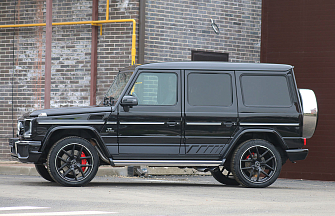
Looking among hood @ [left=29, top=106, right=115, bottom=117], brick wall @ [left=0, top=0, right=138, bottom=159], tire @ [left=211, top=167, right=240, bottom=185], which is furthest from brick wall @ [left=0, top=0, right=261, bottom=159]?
hood @ [left=29, top=106, right=115, bottom=117]

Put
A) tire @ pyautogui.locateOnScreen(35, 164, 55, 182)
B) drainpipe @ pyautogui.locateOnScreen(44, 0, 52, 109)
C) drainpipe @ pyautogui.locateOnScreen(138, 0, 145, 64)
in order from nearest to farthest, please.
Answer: tire @ pyautogui.locateOnScreen(35, 164, 55, 182), drainpipe @ pyautogui.locateOnScreen(44, 0, 52, 109), drainpipe @ pyautogui.locateOnScreen(138, 0, 145, 64)

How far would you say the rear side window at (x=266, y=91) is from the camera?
990 cm

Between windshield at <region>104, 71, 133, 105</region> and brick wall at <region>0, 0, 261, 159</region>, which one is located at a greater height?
brick wall at <region>0, 0, 261, 159</region>

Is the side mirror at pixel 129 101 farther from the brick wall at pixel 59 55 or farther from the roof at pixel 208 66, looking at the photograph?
the brick wall at pixel 59 55

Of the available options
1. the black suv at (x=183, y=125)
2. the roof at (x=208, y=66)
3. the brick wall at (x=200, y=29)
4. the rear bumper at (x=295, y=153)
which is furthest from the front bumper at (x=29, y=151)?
the brick wall at (x=200, y=29)

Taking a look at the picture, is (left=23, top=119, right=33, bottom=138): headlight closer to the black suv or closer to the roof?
the black suv

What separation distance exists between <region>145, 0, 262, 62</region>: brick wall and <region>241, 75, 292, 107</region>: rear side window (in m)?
4.49

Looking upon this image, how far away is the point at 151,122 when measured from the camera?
952cm

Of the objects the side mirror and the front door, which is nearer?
the side mirror

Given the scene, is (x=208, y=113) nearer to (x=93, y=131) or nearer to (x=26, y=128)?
(x=93, y=131)

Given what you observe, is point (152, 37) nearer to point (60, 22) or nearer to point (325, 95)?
point (60, 22)

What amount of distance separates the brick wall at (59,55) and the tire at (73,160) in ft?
15.6

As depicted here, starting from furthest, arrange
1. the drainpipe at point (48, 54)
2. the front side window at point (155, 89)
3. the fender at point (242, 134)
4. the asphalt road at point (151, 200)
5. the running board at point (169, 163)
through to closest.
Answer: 1. the drainpipe at point (48, 54)
2. the fender at point (242, 134)
3. the front side window at point (155, 89)
4. the running board at point (169, 163)
5. the asphalt road at point (151, 200)

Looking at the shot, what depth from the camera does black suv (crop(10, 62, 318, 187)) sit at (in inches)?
365
